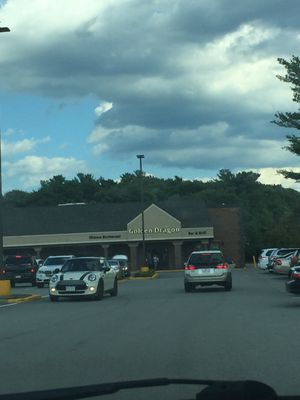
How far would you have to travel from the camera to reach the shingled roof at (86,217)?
74188 millimetres

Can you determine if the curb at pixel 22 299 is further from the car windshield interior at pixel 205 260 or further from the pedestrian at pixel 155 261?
the pedestrian at pixel 155 261

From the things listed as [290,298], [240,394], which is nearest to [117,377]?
[240,394]

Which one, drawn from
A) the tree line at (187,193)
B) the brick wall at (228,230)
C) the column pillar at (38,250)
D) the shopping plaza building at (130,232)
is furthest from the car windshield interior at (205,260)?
the tree line at (187,193)

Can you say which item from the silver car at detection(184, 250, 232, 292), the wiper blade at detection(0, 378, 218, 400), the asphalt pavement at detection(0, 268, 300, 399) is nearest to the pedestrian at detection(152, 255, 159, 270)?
the silver car at detection(184, 250, 232, 292)

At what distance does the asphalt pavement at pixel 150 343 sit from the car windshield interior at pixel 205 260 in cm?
618

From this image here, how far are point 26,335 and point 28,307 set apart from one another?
27.0ft

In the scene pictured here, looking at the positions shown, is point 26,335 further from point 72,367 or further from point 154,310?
point 154,310

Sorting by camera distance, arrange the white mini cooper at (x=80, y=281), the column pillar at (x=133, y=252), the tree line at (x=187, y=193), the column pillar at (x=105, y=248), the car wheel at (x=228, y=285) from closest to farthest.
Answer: the white mini cooper at (x=80, y=281) < the car wheel at (x=228, y=285) < the column pillar at (x=133, y=252) < the column pillar at (x=105, y=248) < the tree line at (x=187, y=193)

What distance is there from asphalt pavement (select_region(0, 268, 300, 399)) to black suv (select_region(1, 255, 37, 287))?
17254 millimetres

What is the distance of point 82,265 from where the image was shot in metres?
26.4

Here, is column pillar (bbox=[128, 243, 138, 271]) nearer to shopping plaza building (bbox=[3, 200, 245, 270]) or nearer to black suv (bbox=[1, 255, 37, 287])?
shopping plaza building (bbox=[3, 200, 245, 270])

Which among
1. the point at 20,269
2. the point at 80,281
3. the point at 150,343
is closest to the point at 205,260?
the point at 80,281

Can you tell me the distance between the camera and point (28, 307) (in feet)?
75.4

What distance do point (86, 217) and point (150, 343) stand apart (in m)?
63.7
